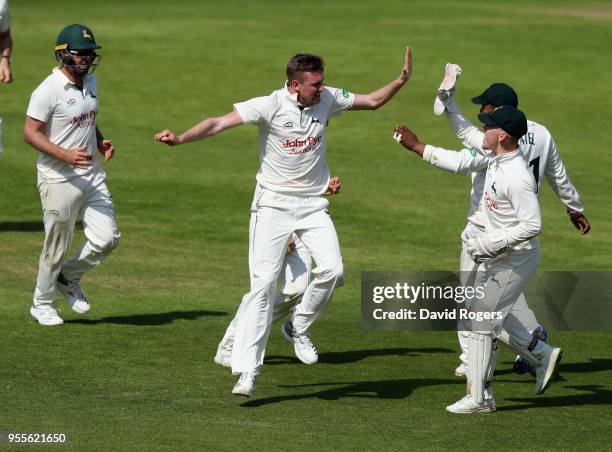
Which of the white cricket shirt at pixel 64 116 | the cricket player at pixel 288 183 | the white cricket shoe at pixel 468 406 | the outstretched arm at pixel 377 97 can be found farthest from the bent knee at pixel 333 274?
the white cricket shirt at pixel 64 116

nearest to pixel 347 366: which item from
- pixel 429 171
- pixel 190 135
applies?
pixel 190 135

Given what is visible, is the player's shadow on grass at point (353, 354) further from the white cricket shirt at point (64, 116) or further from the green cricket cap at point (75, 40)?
the green cricket cap at point (75, 40)

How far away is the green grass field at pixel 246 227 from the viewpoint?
363 inches

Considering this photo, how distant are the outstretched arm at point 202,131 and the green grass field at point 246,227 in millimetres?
1884

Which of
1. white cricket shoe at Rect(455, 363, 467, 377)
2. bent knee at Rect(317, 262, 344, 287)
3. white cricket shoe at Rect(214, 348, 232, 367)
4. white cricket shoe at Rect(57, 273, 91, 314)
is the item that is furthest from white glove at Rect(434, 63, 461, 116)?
white cricket shoe at Rect(57, 273, 91, 314)

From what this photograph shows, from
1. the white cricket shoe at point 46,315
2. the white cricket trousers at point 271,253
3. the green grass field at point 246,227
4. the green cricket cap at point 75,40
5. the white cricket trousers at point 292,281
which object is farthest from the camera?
the white cricket shoe at point 46,315

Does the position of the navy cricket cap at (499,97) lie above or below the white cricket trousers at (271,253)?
above

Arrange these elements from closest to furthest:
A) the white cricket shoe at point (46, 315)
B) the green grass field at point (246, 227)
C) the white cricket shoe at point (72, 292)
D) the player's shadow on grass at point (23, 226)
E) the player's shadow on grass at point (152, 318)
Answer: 1. the green grass field at point (246, 227)
2. the white cricket shoe at point (46, 315)
3. the player's shadow on grass at point (152, 318)
4. the white cricket shoe at point (72, 292)
5. the player's shadow on grass at point (23, 226)

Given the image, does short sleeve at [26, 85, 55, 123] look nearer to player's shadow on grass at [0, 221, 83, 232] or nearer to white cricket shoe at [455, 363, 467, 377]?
white cricket shoe at [455, 363, 467, 377]

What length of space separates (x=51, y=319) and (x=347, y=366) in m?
2.93

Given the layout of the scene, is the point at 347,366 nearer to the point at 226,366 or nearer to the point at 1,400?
the point at 226,366

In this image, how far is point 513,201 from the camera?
9.34 metres

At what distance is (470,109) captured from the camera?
26.4 meters

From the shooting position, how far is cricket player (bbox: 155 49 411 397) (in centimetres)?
999
